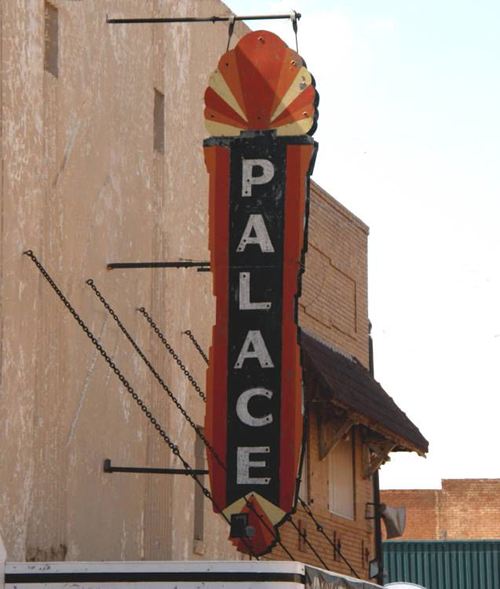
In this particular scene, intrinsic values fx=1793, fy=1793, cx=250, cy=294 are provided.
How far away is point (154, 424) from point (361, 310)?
1244 cm

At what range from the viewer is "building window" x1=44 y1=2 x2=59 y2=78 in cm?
1725

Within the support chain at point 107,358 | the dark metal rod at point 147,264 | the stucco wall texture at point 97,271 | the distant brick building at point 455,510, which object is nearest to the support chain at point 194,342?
the stucco wall texture at point 97,271

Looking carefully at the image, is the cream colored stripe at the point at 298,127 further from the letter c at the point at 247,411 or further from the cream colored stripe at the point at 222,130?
the letter c at the point at 247,411

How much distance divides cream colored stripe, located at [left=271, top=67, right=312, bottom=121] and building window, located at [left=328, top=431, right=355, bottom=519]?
10.7 m

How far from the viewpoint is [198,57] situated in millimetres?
22188

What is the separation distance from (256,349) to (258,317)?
1.00ft

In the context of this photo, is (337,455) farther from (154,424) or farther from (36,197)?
A: (36,197)

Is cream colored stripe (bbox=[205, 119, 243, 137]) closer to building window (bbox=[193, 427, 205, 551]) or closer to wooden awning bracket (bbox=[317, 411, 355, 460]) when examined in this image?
building window (bbox=[193, 427, 205, 551])

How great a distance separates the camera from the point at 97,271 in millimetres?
18062

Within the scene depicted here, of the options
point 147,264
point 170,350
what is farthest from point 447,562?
point 147,264

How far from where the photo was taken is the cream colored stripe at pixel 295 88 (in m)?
17.0

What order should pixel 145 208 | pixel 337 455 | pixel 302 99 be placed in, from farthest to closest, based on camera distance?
1. pixel 337 455
2. pixel 145 208
3. pixel 302 99

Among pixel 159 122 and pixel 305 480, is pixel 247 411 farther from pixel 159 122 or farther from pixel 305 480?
pixel 305 480

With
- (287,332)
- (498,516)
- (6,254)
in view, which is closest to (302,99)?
(287,332)
